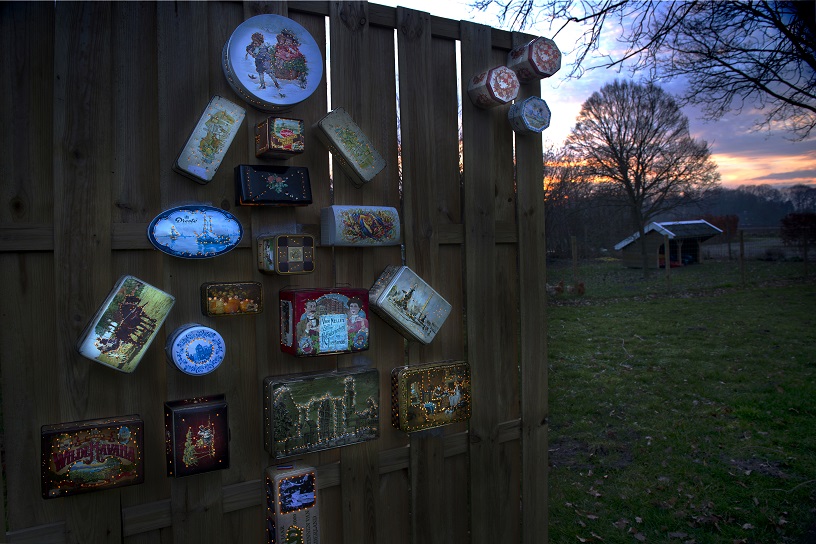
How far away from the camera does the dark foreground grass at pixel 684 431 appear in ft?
9.87

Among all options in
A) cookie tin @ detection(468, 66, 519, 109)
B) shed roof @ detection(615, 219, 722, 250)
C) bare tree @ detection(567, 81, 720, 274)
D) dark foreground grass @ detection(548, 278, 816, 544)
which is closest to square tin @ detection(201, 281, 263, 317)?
cookie tin @ detection(468, 66, 519, 109)

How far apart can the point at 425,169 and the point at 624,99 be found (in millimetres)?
15202

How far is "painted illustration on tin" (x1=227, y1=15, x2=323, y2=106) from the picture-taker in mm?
1515

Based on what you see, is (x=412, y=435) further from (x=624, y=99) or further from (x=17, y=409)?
(x=624, y=99)

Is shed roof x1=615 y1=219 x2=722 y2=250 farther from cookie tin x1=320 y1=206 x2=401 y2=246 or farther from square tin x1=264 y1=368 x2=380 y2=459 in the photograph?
square tin x1=264 y1=368 x2=380 y2=459

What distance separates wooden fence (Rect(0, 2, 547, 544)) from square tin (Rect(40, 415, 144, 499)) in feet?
0.22

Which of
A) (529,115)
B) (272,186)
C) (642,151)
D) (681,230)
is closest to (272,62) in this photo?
(272,186)

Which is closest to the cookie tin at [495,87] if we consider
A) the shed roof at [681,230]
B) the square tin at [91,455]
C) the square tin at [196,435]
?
the square tin at [196,435]

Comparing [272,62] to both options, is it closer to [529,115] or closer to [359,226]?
[359,226]

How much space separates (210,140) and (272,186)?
0.20m

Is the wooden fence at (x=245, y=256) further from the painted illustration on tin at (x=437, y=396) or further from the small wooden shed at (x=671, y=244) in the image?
the small wooden shed at (x=671, y=244)

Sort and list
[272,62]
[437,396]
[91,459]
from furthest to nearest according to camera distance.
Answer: [437,396] < [272,62] < [91,459]

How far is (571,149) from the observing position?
1387cm

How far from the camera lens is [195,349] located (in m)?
1.44
